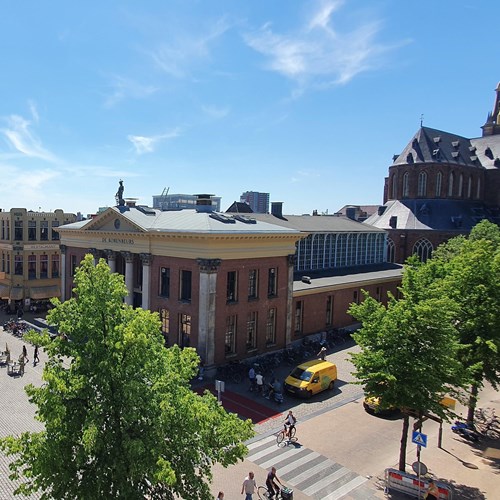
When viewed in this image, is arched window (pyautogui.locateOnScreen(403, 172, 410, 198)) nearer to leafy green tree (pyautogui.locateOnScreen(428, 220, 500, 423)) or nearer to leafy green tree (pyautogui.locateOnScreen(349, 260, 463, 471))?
leafy green tree (pyautogui.locateOnScreen(428, 220, 500, 423))

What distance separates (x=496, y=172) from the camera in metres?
76.9

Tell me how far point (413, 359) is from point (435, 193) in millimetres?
61868

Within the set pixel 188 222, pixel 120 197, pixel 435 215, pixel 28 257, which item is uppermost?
pixel 435 215

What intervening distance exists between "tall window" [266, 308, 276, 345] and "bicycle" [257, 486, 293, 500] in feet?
57.2

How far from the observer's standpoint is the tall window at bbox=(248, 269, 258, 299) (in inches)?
1280

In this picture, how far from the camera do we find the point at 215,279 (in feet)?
A: 97.2

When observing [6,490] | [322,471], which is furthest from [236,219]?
[6,490]

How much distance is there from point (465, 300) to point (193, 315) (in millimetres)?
16797

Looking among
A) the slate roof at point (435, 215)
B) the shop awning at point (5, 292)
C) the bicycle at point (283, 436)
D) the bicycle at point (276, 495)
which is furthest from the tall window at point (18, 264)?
the slate roof at point (435, 215)

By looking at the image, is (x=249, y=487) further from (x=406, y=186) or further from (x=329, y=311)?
(x=406, y=186)

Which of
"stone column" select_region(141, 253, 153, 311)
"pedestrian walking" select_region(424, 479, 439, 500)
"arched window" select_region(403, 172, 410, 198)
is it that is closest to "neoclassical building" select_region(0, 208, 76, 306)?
"stone column" select_region(141, 253, 153, 311)

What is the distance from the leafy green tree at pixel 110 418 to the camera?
34.1 feet

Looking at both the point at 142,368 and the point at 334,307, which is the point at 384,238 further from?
the point at 142,368

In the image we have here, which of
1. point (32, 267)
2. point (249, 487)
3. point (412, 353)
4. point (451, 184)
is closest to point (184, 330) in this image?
point (249, 487)
